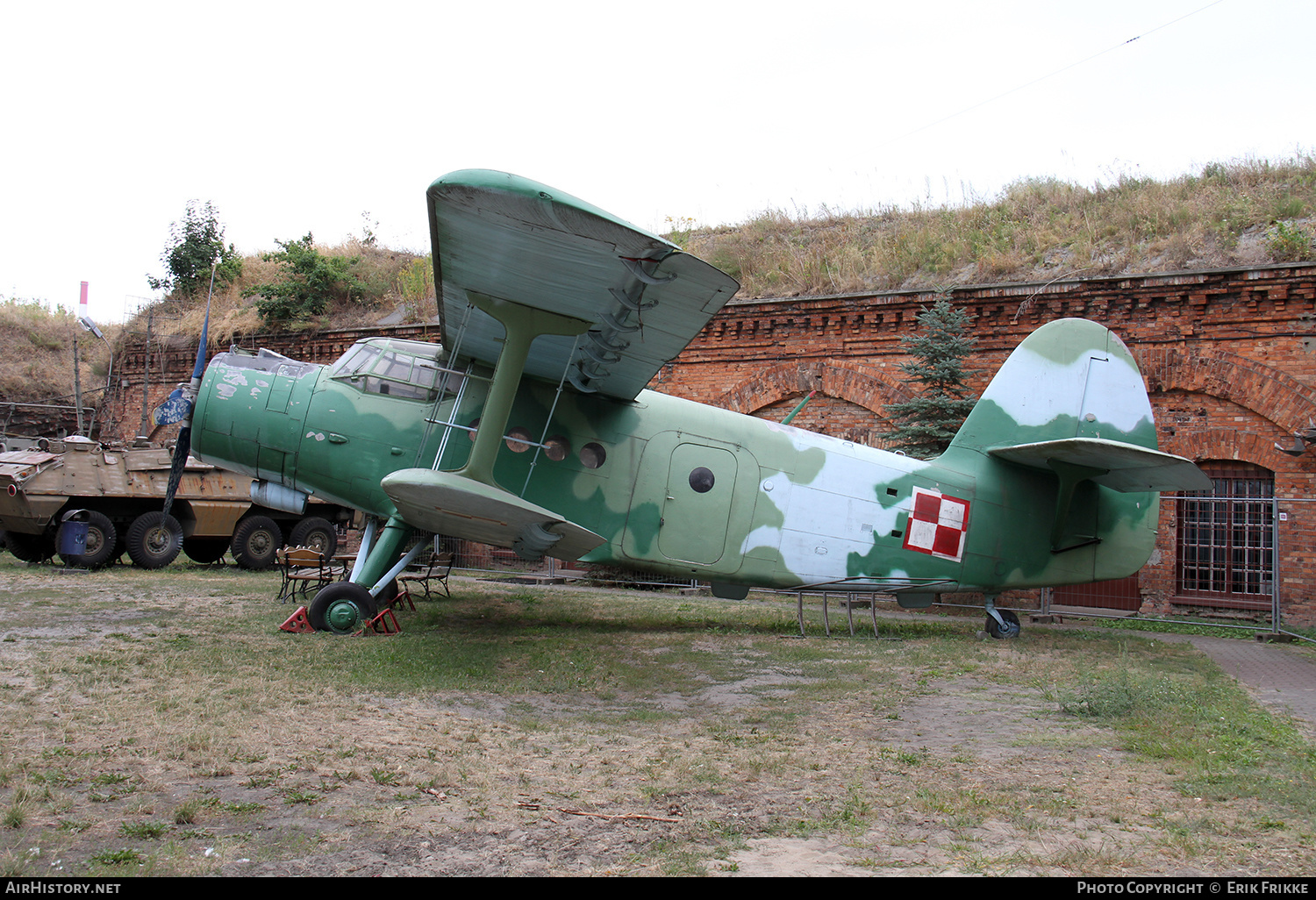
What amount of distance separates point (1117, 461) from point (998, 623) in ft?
7.90

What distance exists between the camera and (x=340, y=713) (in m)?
5.27

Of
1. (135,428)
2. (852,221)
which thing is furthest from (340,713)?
(135,428)

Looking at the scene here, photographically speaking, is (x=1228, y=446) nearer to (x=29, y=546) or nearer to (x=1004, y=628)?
(x=1004, y=628)

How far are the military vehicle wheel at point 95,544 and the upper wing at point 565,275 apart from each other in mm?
9975

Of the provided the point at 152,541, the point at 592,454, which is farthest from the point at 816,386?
the point at 152,541

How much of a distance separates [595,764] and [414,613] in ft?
21.5

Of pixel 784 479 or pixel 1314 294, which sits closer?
pixel 784 479

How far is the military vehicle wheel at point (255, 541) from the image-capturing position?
54.6ft

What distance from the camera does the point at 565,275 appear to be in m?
6.58

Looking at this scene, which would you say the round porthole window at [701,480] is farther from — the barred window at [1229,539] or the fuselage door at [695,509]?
the barred window at [1229,539]

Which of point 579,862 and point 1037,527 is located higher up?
point 1037,527

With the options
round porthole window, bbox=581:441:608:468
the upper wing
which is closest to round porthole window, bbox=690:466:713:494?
round porthole window, bbox=581:441:608:468

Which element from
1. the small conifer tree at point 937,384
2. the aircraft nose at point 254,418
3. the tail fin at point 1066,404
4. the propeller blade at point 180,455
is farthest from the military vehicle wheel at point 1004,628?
the propeller blade at point 180,455
